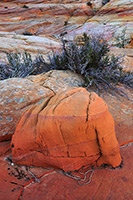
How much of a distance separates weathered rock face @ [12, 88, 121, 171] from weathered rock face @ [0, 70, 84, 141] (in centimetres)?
67

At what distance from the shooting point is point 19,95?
2656 millimetres

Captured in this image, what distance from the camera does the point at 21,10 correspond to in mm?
19641

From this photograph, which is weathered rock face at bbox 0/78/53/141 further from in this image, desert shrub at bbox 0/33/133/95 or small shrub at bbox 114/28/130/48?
small shrub at bbox 114/28/130/48

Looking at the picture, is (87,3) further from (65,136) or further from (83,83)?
(65,136)

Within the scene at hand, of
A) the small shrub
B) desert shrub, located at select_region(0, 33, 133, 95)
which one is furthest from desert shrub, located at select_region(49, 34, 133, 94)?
the small shrub

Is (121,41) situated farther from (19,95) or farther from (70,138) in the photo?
(70,138)

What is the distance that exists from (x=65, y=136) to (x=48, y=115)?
0.28m

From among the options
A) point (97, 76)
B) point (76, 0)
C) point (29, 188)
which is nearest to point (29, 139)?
point (29, 188)

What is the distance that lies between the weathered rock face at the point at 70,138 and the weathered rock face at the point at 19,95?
2.18 feet

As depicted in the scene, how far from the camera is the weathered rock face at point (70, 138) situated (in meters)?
1.63

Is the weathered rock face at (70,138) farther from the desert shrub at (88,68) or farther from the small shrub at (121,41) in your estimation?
the small shrub at (121,41)

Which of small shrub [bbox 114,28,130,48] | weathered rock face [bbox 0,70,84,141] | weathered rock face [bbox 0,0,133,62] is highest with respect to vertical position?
weathered rock face [bbox 0,0,133,62]

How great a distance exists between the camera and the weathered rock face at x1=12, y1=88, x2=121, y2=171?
163cm

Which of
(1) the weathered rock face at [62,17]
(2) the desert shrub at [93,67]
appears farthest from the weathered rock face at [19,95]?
(1) the weathered rock face at [62,17]
